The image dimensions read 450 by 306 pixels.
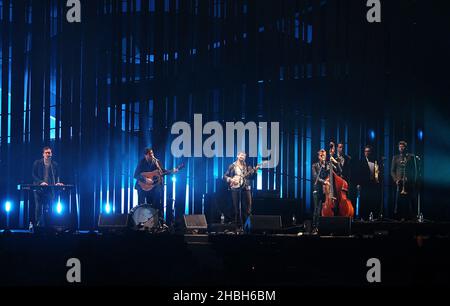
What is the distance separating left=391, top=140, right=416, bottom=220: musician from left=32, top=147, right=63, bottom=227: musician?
5822 millimetres

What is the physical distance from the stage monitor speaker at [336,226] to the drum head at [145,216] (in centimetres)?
351

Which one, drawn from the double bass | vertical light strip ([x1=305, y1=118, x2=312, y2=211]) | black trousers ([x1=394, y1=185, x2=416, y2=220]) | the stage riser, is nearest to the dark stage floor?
the stage riser

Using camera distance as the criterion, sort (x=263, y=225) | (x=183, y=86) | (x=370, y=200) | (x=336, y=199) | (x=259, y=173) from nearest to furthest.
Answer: (x=263, y=225)
(x=336, y=199)
(x=370, y=200)
(x=183, y=86)
(x=259, y=173)

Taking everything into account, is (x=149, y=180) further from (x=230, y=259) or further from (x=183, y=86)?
(x=230, y=259)

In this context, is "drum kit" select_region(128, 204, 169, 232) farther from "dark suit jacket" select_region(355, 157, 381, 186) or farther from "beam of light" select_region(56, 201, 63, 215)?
"dark suit jacket" select_region(355, 157, 381, 186)

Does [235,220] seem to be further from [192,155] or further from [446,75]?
[446,75]

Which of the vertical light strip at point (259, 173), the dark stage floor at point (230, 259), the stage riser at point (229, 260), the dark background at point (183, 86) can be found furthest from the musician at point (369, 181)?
the stage riser at point (229, 260)

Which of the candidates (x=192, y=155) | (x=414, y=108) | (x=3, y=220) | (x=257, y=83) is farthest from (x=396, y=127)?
(x=3, y=220)

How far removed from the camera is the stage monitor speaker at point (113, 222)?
12789 millimetres

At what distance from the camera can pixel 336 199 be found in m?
13.5

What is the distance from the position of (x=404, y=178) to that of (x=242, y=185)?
9.35 feet

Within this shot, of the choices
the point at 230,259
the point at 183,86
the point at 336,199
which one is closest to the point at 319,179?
the point at 336,199

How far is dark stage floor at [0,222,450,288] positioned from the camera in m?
9.80

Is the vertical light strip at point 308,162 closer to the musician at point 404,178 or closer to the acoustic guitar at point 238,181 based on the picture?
the acoustic guitar at point 238,181
